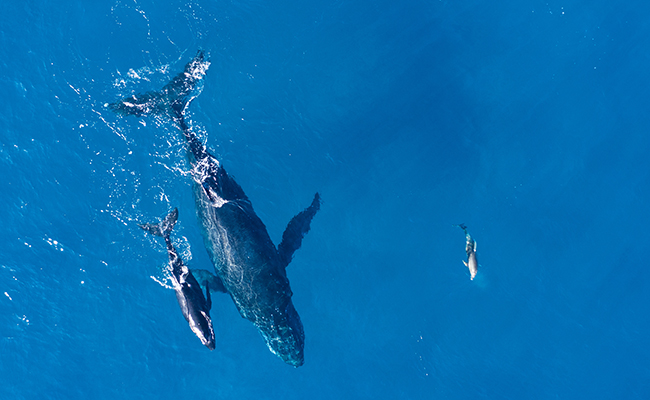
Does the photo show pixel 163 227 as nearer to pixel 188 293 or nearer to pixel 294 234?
pixel 188 293

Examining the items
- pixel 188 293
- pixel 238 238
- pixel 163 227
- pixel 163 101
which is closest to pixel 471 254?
pixel 238 238

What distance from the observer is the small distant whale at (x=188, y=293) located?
18453 mm

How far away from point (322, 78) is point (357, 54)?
7.34ft

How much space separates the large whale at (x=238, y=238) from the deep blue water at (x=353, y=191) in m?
1.15

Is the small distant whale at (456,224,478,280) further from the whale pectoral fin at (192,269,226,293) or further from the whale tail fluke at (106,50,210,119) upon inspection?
the whale tail fluke at (106,50,210,119)

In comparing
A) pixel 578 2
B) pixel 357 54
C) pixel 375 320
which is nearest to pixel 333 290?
pixel 375 320

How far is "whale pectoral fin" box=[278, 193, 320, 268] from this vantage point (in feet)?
71.5

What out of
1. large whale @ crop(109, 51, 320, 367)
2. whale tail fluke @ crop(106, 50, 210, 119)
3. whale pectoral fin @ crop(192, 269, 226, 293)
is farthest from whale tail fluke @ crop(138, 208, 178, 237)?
whale tail fluke @ crop(106, 50, 210, 119)

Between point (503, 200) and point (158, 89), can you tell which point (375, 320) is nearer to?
point (503, 200)

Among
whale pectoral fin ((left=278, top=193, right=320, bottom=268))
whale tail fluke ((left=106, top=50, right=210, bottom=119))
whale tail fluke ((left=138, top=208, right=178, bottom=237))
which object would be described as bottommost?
whale tail fluke ((left=138, top=208, right=178, bottom=237))

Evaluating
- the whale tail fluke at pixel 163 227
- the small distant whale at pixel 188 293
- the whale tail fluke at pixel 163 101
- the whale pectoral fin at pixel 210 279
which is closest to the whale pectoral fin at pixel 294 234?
the whale pectoral fin at pixel 210 279

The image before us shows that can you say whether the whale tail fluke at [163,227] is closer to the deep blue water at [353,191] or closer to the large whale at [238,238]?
the large whale at [238,238]

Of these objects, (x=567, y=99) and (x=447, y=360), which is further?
(x=567, y=99)

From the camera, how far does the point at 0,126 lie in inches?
895
